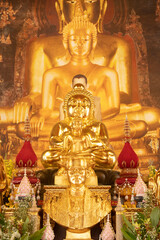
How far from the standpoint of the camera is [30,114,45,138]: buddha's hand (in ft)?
28.9

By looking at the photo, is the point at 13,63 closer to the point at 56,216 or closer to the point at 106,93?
the point at 106,93

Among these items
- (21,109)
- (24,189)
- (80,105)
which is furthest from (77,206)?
(21,109)

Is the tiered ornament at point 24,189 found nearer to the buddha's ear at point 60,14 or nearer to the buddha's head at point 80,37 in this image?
the buddha's head at point 80,37

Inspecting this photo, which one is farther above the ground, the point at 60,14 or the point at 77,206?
the point at 60,14

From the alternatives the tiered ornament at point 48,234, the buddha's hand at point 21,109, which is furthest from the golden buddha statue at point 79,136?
the buddha's hand at point 21,109

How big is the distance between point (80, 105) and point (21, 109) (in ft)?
5.74

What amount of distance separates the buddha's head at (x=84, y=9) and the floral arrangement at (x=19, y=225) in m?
4.80

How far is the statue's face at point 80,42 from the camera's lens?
361 inches

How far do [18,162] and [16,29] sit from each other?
3.49 metres

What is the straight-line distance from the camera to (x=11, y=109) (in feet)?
29.4

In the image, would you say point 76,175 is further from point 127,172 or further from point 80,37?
point 80,37

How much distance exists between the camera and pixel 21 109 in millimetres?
8953

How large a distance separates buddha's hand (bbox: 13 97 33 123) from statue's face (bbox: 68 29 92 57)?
127 cm

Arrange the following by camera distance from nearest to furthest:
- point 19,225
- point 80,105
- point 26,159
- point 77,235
Answer: point 19,225
point 77,235
point 26,159
point 80,105
